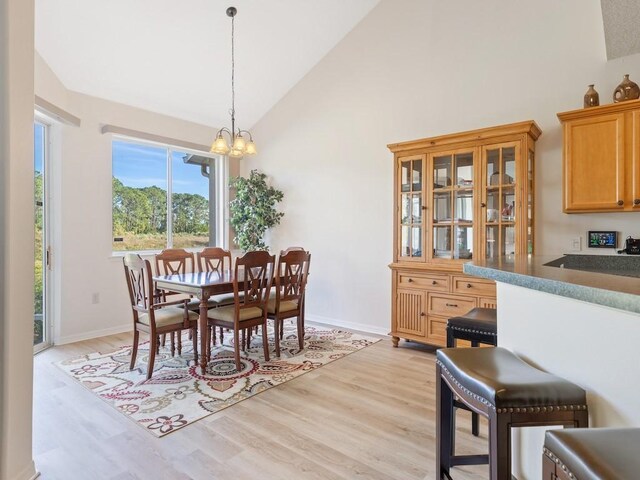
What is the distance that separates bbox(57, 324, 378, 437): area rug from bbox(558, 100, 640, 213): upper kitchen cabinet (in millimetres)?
2436

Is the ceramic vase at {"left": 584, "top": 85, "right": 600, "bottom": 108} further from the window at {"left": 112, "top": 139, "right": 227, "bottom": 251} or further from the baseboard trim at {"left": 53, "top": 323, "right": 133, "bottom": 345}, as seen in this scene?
the baseboard trim at {"left": 53, "top": 323, "right": 133, "bottom": 345}

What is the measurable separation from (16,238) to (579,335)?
2.37 metres

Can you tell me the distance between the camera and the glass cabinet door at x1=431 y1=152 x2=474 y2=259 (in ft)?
11.6

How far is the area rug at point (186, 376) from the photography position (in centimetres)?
249

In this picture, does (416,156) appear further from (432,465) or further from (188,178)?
(188,178)

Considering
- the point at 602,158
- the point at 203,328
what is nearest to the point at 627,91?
the point at 602,158

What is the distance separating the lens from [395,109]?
14.5 feet

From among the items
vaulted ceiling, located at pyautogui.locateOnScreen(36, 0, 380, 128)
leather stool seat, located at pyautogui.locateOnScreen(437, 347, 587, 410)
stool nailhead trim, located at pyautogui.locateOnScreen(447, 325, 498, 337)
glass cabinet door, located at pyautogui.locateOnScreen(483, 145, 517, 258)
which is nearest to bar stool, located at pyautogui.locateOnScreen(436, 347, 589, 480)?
leather stool seat, located at pyautogui.locateOnScreen(437, 347, 587, 410)

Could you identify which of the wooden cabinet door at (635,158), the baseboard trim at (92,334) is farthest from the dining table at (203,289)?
the wooden cabinet door at (635,158)

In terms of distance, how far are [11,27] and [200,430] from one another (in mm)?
2302

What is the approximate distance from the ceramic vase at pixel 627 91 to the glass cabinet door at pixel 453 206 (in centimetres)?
114

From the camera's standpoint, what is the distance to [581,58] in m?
3.25

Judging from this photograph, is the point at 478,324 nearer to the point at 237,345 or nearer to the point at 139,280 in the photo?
the point at 237,345

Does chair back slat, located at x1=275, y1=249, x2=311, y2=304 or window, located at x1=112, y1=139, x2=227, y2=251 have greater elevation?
window, located at x1=112, y1=139, x2=227, y2=251
